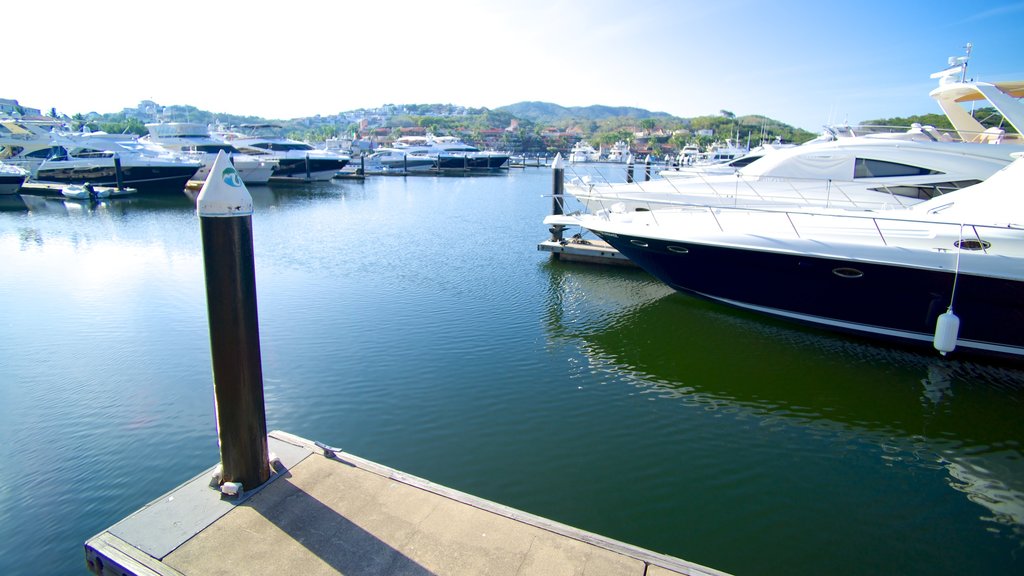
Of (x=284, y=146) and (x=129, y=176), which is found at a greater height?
(x=284, y=146)

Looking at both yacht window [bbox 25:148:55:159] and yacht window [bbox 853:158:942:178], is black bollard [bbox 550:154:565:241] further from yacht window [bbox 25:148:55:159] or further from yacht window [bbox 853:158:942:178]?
yacht window [bbox 25:148:55:159]

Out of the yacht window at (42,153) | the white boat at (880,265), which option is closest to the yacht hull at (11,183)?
the yacht window at (42,153)

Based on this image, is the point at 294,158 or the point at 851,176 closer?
the point at 851,176

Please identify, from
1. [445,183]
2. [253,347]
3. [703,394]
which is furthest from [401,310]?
[445,183]

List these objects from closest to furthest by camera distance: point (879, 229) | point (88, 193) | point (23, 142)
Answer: point (879, 229), point (88, 193), point (23, 142)

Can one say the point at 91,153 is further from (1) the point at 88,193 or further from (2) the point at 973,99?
(2) the point at 973,99

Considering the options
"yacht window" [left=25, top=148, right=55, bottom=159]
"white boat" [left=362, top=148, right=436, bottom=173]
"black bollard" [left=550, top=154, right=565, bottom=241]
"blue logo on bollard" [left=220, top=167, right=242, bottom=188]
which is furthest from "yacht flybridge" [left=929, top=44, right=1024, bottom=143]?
"yacht window" [left=25, top=148, right=55, bottom=159]

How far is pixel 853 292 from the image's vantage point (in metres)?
11.0

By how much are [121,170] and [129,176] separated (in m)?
0.69

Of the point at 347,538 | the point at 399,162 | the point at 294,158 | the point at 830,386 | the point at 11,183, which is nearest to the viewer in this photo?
the point at 347,538

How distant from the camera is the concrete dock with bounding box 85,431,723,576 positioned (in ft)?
13.3

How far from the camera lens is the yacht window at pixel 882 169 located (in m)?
16.3

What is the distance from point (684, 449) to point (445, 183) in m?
51.2

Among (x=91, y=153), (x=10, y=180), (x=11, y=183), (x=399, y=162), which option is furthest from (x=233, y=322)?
(x=399, y=162)
